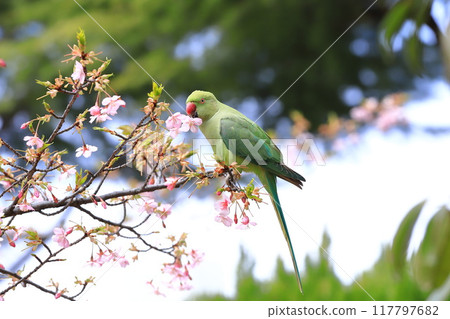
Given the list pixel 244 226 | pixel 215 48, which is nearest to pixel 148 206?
pixel 244 226

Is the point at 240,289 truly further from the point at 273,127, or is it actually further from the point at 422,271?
the point at 273,127

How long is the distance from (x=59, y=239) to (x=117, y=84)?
206cm

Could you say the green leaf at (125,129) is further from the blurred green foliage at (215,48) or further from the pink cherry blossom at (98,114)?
the blurred green foliage at (215,48)

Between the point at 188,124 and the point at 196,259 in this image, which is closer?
the point at 188,124

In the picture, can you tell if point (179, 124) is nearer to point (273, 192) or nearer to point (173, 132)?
point (173, 132)

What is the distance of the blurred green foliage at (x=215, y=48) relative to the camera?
3.04m

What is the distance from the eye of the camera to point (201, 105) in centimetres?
126

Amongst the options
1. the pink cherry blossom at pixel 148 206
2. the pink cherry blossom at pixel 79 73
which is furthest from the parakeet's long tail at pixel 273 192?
the pink cherry blossom at pixel 79 73

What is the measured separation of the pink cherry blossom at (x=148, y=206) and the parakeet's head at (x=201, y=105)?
A: 0.25 meters

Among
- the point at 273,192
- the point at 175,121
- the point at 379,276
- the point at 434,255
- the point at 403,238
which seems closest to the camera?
the point at 175,121

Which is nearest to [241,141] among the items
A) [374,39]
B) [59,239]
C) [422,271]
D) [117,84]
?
[59,239]

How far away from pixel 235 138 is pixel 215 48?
211 cm

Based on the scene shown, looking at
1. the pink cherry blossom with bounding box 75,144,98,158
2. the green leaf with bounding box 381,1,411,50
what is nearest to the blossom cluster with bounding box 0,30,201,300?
the pink cherry blossom with bounding box 75,144,98,158

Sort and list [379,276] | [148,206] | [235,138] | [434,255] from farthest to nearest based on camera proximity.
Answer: [379,276]
[434,255]
[235,138]
[148,206]
